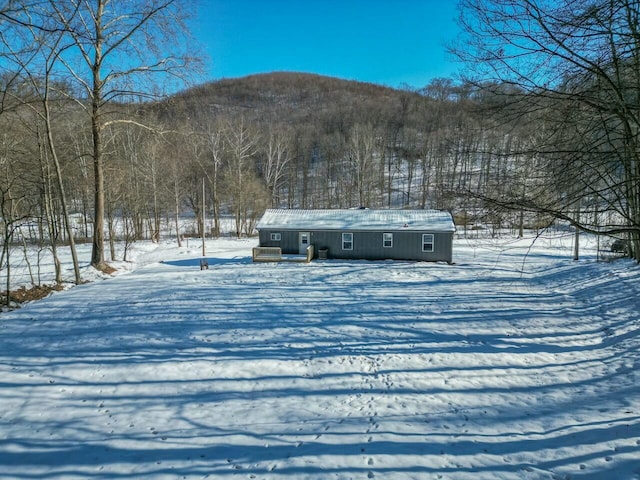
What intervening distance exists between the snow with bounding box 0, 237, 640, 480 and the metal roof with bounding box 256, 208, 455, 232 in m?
8.29

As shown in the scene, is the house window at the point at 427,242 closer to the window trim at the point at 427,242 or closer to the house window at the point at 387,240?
the window trim at the point at 427,242

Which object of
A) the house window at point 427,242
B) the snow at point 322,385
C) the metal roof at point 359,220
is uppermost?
the metal roof at point 359,220

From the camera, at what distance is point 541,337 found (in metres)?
8.15

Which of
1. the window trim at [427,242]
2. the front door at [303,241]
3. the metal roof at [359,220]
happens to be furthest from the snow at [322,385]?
the front door at [303,241]

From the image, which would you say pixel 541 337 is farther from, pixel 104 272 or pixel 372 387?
pixel 104 272

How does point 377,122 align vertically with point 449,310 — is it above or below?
above

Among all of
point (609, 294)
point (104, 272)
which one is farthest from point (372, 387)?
point (104, 272)

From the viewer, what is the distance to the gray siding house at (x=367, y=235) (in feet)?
63.0

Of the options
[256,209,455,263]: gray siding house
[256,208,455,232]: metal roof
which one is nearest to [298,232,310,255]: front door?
[256,209,455,263]: gray siding house

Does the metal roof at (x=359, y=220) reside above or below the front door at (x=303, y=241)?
above

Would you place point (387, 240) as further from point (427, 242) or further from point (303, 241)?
point (303, 241)

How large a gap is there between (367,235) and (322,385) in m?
14.2

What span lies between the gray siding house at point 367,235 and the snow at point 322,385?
7.80m

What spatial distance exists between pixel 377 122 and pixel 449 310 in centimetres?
6241
